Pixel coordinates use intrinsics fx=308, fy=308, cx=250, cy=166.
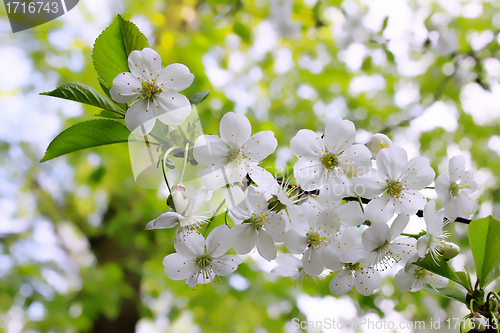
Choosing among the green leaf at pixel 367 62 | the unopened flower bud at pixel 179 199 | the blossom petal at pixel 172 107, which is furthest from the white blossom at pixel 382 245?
the green leaf at pixel 367 62

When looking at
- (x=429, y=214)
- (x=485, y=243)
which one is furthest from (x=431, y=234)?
(x=485, y=243)

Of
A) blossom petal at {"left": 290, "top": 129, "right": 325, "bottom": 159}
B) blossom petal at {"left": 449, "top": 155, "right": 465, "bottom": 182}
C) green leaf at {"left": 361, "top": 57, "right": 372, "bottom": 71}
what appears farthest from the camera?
green leaf at {"left": 361, "top": 57, "right": 372, "bottom": 71}

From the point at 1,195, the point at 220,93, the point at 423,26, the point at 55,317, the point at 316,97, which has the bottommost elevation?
the point at 55,317

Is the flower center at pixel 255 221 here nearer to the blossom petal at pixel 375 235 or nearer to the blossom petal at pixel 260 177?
the blossom petal at pixel 260 177

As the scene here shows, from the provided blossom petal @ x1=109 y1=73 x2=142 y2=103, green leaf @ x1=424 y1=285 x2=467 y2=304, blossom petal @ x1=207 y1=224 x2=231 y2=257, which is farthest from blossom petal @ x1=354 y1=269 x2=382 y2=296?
blossom petal @ x1=109 y1=73 x2=142 y2=103

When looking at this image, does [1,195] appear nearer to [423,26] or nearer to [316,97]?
[316,97]

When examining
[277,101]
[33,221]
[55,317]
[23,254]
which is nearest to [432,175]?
[277,101]

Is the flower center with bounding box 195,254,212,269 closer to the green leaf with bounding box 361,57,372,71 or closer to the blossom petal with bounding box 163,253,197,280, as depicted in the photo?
the blossom petal with bounding box 163,253,197,280
